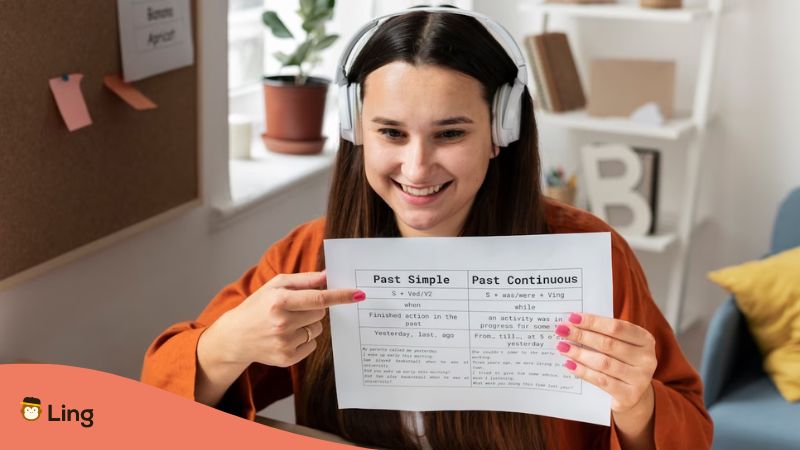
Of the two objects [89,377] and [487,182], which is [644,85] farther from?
[89,377]

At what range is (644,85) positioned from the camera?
270 cm

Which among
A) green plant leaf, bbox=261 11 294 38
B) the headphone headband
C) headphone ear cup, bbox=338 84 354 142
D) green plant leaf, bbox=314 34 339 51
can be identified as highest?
the headphone headband

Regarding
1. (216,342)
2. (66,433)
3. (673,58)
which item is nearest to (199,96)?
(216,342)

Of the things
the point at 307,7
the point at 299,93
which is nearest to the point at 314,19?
the point at 307,7

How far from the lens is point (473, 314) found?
1152mm

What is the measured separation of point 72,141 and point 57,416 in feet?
1.69

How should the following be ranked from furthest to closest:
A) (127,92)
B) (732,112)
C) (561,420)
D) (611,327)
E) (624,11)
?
(732,112) < (624,11) < (127,92) < (561,420) < (611,327)

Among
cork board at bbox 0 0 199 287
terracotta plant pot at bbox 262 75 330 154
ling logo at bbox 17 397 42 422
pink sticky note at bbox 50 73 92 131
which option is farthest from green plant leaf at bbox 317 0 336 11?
ling logo at bbox 17 397 42 422

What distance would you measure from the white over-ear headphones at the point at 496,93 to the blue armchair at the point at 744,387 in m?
1.09

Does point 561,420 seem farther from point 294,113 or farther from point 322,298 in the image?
point 294,113

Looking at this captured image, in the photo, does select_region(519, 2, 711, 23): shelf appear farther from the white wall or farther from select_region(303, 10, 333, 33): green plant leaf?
select_region(303, 10, 333, 33): green plant leaf

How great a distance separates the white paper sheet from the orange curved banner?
0.14m

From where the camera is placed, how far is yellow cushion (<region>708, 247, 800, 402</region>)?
7.12 feet

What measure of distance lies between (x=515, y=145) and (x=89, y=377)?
0.62m
